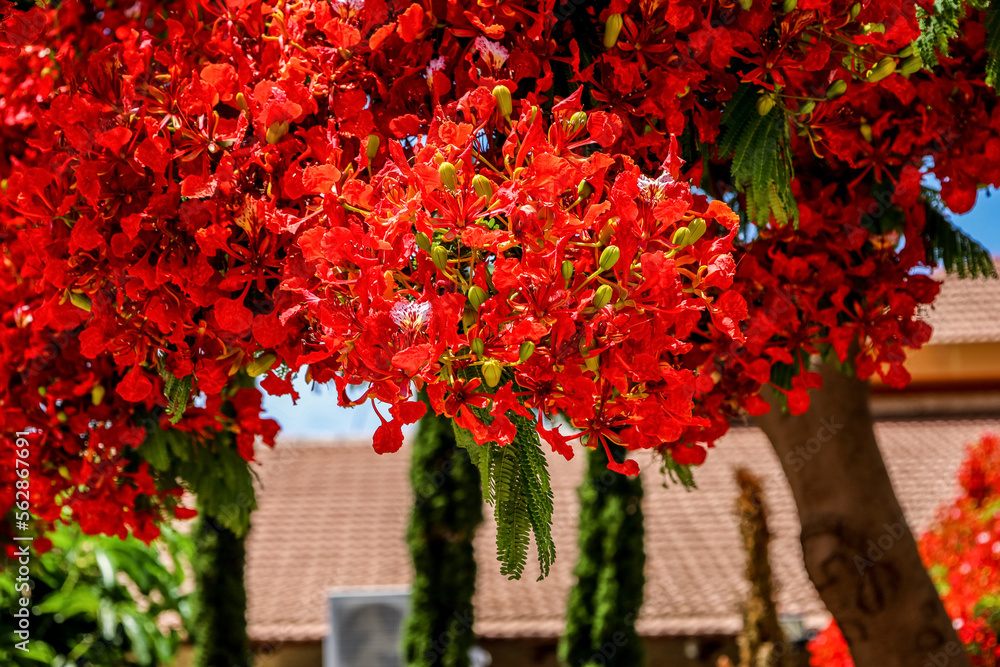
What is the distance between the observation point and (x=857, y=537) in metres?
3.15

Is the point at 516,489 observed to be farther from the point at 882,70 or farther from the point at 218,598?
the point at 218,598

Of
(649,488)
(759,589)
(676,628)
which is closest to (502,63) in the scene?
(759,589)

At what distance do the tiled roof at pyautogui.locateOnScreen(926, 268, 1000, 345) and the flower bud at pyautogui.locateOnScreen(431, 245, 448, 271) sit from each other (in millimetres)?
→ 13500

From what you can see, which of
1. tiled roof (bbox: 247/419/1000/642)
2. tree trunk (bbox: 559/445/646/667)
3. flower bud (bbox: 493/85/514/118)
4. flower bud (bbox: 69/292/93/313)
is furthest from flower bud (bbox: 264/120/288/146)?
tiled roof (bbox: 247/419/1000/642)

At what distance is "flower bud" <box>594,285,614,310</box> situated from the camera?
3.92 feet

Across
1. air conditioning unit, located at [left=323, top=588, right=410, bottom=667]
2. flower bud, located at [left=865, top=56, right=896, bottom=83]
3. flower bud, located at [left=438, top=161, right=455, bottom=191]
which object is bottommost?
air conditioning unit, located at [left=323, top=588, right=410, bottom=667]

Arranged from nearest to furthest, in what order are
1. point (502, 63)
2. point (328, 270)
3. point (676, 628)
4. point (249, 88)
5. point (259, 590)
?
point (328, 270)
point (502, 63)
point (249, 88)
point (676, 628)
point (259, 590)

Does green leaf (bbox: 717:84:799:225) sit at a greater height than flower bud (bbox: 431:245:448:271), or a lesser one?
greater

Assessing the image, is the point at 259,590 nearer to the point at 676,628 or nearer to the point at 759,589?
the point at 676,628

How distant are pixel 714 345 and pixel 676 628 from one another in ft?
30.6

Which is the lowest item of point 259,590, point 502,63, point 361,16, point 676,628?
point 676,628

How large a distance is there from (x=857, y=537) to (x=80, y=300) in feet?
8.55

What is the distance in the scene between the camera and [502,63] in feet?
4.70

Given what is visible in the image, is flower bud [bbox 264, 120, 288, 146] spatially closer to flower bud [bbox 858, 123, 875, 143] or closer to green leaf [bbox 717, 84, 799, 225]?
green leaf [bbox 717, 84, 799, 225]
